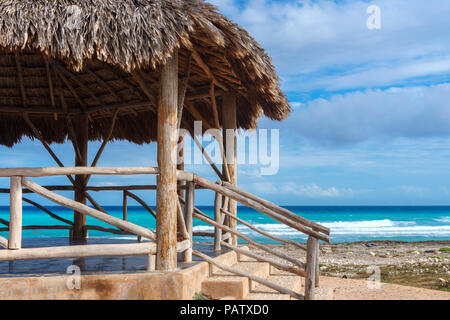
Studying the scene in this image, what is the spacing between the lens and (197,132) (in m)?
7.84

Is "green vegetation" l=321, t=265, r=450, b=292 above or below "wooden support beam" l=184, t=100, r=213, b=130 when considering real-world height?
below

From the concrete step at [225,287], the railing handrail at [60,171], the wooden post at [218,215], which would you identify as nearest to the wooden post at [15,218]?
the railing handrail at [60,171]

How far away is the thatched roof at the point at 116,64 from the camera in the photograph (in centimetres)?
425

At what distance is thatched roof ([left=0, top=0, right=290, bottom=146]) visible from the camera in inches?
167

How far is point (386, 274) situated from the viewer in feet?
33.9

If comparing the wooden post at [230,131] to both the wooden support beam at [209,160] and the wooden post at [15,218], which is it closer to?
the wooden support beam at [209,160]

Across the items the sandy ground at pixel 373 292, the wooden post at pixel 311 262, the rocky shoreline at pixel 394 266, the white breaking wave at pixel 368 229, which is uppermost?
the wooden post at pixel 311 262

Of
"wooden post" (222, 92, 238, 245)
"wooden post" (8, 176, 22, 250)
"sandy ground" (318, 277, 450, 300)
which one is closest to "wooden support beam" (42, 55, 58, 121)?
"wooden post" (222, 92, 238, 245)

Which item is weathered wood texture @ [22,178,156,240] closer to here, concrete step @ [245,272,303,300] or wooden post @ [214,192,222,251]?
concrete step @ [245,272,303,300]

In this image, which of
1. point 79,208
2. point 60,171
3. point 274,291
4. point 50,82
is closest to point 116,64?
point 60,171

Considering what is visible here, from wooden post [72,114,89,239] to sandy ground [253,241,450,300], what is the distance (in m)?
4.37
